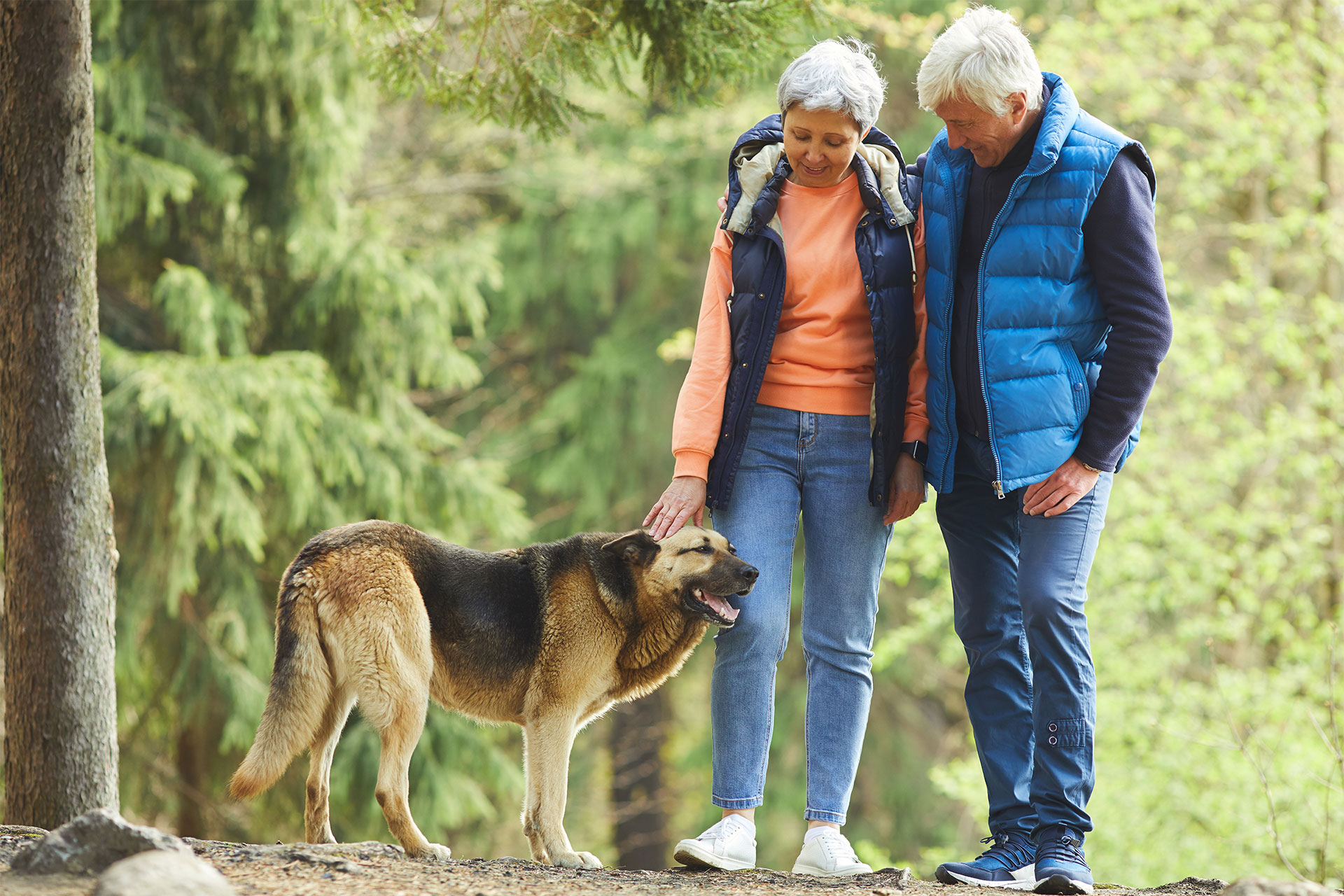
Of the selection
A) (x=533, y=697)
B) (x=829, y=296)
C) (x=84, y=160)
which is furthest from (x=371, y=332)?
(x=829, y=296)

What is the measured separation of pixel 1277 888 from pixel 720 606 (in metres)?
1.88

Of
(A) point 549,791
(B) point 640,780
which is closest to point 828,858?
(A) point 549,791

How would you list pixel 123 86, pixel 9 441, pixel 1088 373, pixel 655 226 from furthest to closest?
pixel 655 226
pixel 123 86
pixel 9 441
pixel 1088 373

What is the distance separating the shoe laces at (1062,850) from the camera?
3.30 meters

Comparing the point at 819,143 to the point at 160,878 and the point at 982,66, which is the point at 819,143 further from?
the point at 160,878

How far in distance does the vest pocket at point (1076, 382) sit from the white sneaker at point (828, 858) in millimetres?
1563

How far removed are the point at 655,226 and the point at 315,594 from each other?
436 inches

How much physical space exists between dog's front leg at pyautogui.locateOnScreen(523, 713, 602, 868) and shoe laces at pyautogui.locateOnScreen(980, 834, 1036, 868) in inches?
54.7

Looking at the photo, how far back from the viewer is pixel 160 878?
248 centimetres

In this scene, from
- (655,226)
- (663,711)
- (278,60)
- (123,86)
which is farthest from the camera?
(663,711)

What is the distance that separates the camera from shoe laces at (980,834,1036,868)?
353 cm

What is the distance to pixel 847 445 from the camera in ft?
12.0

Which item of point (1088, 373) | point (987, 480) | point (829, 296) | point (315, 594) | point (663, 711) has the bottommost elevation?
point (663, 711)

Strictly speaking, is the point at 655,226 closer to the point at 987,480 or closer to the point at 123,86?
the point at 123,86
